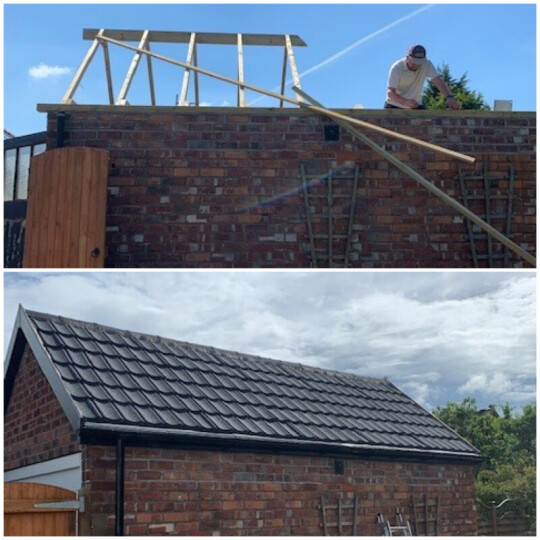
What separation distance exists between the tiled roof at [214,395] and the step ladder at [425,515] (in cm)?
56

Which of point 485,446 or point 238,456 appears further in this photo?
point 485,446

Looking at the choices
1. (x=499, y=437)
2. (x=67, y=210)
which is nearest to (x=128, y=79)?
(x=67, y=210)

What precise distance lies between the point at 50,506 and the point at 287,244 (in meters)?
4.06

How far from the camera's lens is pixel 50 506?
6.36 metres

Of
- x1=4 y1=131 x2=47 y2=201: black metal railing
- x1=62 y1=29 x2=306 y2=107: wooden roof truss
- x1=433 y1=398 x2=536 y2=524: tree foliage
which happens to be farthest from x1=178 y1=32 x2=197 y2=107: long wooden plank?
x1=433 y1=398 x2=536 y2=524: tree foliage

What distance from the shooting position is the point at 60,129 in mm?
9211

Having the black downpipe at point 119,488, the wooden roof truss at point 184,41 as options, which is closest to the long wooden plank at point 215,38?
the wooden roof truss at point 184,41

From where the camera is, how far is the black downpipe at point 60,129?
362 inches

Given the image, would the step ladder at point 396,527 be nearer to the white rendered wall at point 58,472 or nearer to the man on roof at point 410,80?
the white rendered wall at point 58,472

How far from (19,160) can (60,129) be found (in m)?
9.26

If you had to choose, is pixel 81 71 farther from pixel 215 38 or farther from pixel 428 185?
pixel 428 185

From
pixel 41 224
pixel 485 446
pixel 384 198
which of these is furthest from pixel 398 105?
pixel 485 446

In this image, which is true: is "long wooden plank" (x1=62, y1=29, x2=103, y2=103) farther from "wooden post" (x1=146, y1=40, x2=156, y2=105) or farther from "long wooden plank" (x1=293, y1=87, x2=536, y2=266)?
"long wooden plank" (x1=293, y1=87, x2=536, y2=266)

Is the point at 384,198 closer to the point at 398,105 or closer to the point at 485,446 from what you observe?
the point at 398,105
